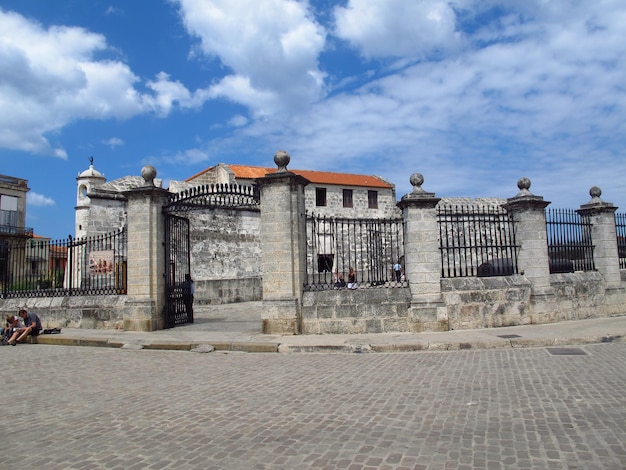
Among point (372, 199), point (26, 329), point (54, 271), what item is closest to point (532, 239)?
point (26, 329)

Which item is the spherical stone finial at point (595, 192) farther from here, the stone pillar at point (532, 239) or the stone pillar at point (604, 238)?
the stone pillar at point (532, 239)

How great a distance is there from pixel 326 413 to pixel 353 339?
4.78m

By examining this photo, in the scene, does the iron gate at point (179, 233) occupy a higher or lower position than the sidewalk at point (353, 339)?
higher

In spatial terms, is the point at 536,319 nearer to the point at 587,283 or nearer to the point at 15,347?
the point at 587,283

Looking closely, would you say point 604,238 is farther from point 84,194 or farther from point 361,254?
point 84,194

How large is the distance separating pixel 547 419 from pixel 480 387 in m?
1.41

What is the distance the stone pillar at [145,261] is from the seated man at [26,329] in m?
2.08

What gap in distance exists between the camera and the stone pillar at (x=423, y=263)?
10750 millimetres

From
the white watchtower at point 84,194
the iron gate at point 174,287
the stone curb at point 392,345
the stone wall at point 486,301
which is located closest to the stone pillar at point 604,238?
the stone wall at point 486,301

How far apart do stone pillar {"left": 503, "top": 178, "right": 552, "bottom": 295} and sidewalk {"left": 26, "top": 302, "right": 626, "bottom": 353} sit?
1184 millimetres

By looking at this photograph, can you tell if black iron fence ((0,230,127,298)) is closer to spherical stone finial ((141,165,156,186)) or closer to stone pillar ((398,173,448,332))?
spherical stone finial ((141,165,156,186))

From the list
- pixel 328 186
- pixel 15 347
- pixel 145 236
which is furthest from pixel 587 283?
pixel 328 186

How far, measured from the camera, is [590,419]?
4.64 m

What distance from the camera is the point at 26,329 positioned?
38.0ft
